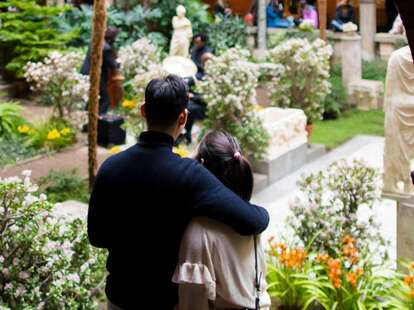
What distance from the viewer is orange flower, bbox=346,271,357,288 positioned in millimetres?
5738

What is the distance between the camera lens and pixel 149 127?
3141 millimetres

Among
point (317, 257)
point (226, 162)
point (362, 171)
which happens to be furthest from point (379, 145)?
point (226, 162)

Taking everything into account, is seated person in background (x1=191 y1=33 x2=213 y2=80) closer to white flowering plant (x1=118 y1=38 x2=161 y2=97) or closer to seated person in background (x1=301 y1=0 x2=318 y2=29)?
white flowering plant (x1=118 y1=38 x2=161 y2=97)

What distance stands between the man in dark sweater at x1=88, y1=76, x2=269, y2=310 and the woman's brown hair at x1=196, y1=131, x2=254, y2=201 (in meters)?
0.11

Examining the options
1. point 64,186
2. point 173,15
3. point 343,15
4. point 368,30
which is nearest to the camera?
point 64,186

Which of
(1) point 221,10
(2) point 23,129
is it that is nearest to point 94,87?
(2) point 23,129

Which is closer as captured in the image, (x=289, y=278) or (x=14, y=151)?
(x=289, y=278)

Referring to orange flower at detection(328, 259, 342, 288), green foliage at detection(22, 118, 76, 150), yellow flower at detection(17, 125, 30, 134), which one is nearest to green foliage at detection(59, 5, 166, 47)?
yellow flower at detection(17, 125, 30, 134)

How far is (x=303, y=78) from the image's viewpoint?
43.8 ft

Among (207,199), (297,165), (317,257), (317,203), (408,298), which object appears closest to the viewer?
(207,199)

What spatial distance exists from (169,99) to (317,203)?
3852mm

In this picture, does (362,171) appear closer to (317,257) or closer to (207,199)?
(317,257)

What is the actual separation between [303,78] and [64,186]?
512 cm

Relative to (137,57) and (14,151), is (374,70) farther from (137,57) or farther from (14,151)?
(14,151)
